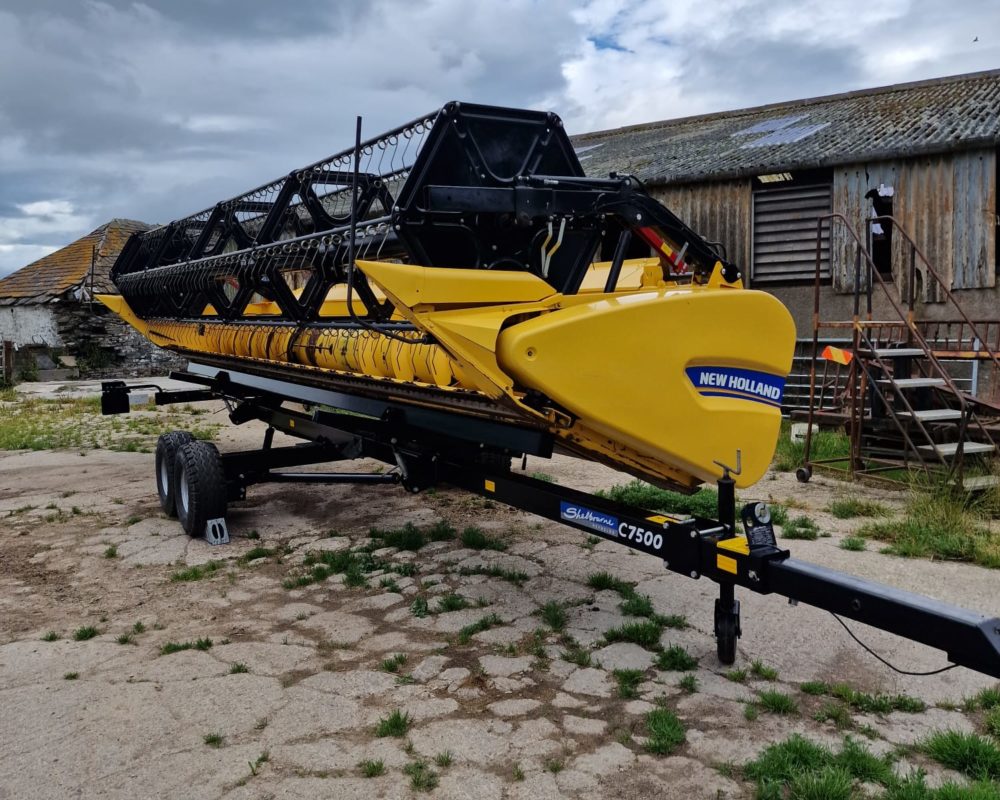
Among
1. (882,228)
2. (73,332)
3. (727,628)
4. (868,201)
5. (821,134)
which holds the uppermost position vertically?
(821,134)

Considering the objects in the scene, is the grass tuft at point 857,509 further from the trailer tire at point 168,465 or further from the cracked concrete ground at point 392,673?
the trailer tire at point 168,465

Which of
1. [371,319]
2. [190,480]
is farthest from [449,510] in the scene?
[371,319]

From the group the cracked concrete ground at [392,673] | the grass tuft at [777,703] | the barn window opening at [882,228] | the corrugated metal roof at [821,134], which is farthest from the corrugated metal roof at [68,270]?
the grass tuft at [777,703]

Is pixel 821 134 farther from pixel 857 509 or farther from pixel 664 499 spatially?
pixel 664 499

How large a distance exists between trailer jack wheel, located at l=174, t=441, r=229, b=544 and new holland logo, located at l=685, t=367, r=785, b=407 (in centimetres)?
380

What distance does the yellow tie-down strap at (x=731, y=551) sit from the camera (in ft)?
10.4

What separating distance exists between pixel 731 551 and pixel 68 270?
79.5ft

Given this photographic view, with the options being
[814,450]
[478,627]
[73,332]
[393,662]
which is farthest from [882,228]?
[73,332]

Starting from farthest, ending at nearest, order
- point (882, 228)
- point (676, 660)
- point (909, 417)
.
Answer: point (882, 228)
point (909, 417)
point (676, 660)

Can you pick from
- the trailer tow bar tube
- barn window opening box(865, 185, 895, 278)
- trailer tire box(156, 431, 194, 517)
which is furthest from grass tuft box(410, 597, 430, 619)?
barn window opening box(865, 185, 895, 278)

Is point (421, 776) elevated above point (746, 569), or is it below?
below

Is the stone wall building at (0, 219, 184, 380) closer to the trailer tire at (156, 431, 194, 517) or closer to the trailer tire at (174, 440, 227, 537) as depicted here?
the trailer tire at (156, 431, 194, 517)

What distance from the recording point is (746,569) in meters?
3.13

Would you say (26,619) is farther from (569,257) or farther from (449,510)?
(569,257)
